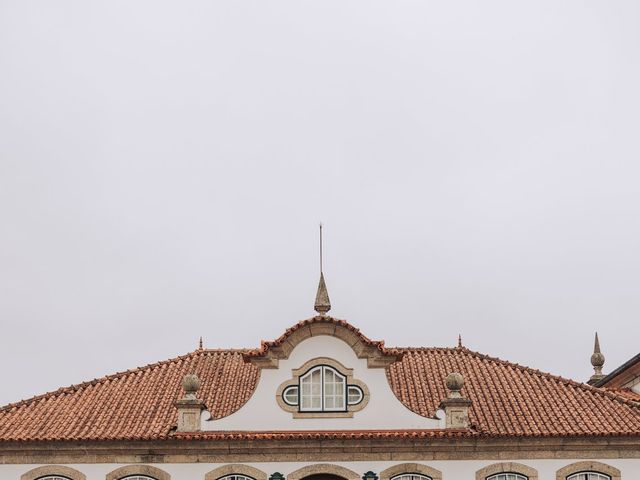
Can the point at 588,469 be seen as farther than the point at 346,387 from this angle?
No

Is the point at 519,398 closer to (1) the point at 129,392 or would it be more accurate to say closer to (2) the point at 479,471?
(2) the point at 479,471

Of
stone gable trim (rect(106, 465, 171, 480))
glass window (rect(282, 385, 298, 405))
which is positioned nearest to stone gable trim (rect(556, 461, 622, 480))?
glass window (rect(282, 385, 298, 405))

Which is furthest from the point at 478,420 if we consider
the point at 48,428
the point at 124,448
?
the point at 48,428

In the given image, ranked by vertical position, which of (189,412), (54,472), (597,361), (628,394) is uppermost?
(597,361)

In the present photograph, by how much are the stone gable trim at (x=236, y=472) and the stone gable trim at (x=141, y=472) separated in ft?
3.27

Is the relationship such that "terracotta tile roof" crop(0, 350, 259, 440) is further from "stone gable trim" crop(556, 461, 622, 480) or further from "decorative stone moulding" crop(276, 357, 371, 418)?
"stone gable trim" crop(556, 461, 622, 480)

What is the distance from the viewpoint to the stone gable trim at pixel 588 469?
24.1 m

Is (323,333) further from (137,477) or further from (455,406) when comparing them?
(137,477)

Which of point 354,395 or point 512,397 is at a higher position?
point 512,397

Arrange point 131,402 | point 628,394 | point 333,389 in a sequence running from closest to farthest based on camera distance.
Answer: point 333,389
point 131,402
point 628,394

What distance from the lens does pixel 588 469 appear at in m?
24.1

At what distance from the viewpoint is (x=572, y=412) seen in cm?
2500

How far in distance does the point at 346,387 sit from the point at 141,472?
16.7ft

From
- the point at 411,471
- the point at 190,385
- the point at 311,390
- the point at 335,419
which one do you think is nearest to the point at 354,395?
the point at 335,419
